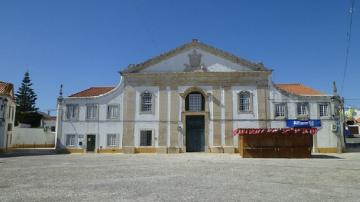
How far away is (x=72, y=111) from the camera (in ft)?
107

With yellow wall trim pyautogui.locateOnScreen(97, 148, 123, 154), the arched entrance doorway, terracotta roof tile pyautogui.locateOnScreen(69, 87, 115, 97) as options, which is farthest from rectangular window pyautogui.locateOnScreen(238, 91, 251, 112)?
terracotta roof tile pyautogui.locateOnScreen(69, 87, 115, 97)

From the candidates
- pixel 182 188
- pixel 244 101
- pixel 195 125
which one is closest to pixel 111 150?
pixel 195 125

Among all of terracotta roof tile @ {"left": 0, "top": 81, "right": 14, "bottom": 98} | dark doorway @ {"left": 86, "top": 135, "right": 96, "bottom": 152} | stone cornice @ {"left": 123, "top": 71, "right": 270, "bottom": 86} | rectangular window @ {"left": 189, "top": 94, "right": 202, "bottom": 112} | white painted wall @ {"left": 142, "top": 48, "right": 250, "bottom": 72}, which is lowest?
dark doorway @ {"left": 86, "top": 135, "right": 96, "bottom": 152}

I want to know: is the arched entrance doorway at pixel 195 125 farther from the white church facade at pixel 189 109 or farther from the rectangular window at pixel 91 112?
the rectangular window at pixel 91 112

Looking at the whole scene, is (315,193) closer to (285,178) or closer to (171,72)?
(285,178)

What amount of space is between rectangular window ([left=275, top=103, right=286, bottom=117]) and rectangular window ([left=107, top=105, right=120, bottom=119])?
49.1 ft

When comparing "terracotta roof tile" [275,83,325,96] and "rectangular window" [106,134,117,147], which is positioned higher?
"terracotta roof tile" [275,83,325,96]

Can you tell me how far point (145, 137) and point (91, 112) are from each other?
19.3 feet

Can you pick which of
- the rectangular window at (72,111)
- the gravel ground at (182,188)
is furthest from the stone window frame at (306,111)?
the rectangular window at (72,111)

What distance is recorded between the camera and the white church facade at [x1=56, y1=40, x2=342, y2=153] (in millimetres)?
30906

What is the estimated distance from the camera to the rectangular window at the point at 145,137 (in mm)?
31453

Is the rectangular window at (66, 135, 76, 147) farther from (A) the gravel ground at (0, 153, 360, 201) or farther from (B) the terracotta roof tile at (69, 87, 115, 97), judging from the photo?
(A) the gravel ground at (0, 153, 360, 201)

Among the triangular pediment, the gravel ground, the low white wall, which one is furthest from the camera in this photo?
the low white wall

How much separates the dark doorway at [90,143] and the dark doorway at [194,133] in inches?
356
